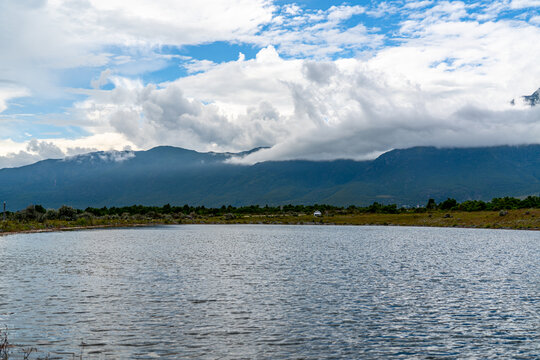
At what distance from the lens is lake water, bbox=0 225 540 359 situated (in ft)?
85.5

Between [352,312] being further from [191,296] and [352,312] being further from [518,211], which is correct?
[518,211]

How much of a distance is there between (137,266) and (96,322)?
30.9 meters

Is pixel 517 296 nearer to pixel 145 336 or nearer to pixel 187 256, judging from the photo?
pixel 145 336

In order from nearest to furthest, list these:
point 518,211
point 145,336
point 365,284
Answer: point 145,336 → point 365,284 → point 518,211

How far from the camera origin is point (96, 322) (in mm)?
30766

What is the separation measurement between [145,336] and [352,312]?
1521cm

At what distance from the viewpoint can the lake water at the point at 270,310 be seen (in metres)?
26.0

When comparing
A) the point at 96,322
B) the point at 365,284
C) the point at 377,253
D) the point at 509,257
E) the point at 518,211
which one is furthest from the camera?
the point at 518,211

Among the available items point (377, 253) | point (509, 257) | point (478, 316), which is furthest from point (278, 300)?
point (509, 257)

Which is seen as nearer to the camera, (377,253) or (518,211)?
(377,253)

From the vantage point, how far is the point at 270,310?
35.1 metres

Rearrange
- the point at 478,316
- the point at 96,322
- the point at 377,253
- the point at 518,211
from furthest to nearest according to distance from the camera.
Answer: the point at 518,211, the point at 377,253, the point at 478,316, the point at 96,322

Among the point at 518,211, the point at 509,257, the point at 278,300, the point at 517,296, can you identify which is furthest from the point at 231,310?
the point at 518,211

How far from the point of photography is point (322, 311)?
3488 centimetres
